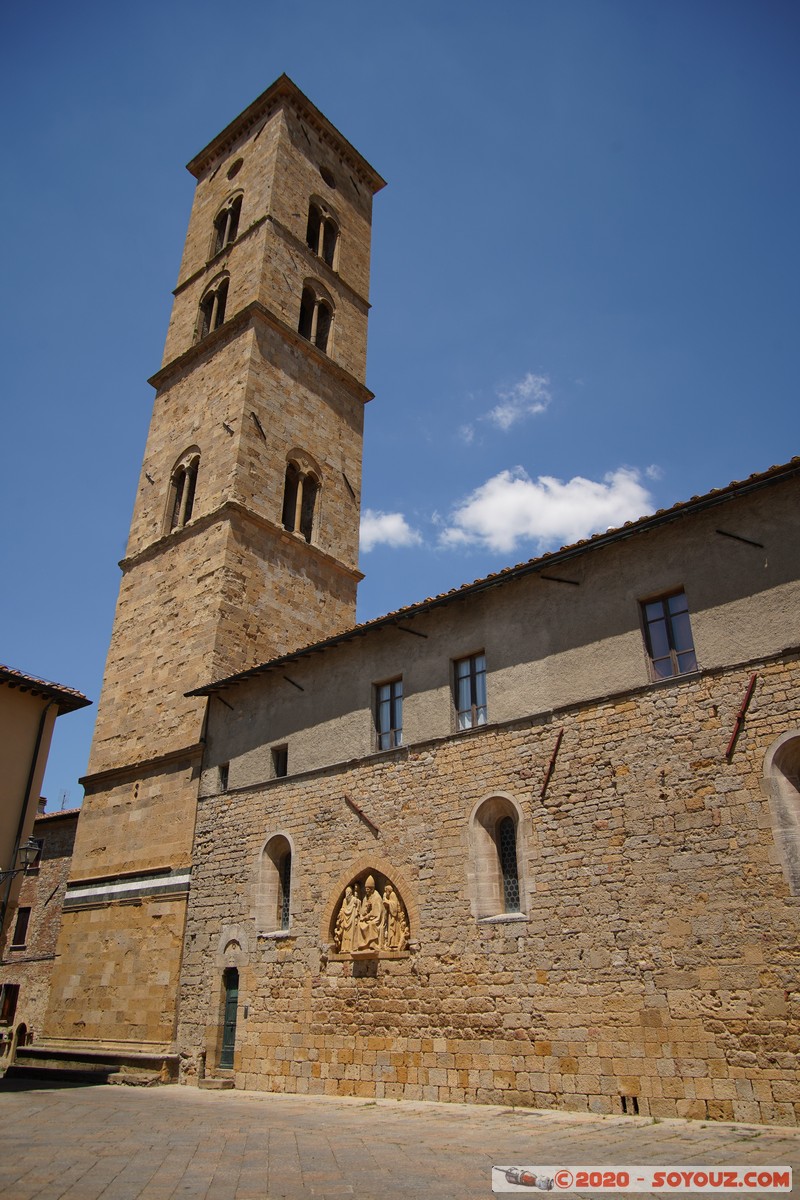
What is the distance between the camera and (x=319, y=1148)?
801 cm

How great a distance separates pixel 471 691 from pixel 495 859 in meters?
2.85

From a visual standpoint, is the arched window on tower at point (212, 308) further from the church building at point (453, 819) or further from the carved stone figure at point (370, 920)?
the carved stone figure at point (370, 920)

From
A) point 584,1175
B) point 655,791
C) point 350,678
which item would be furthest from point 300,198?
point 584,1175

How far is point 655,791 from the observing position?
11.2m

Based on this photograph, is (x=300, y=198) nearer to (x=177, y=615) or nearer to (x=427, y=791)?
(x=177, y=615)

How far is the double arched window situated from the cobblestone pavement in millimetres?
14904

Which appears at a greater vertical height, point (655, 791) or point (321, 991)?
point (655, 791)

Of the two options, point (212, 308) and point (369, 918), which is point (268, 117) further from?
point (369, 918)

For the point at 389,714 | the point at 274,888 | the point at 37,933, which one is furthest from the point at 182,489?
the point at 37,933

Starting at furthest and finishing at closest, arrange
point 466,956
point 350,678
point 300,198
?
point 300,198, point 350,678, point 466,956

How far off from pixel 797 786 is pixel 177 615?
1512 centimetres

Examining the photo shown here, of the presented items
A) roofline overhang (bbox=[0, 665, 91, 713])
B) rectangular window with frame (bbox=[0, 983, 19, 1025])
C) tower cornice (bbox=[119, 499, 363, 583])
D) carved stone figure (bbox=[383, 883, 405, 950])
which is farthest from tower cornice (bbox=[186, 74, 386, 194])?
rectangular window with frame (bbox=[0, 983, 19, 1025])

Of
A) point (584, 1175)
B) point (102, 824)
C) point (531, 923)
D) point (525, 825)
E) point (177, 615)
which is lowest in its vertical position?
point (584, 1175)

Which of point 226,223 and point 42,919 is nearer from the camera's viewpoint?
point 42,919
